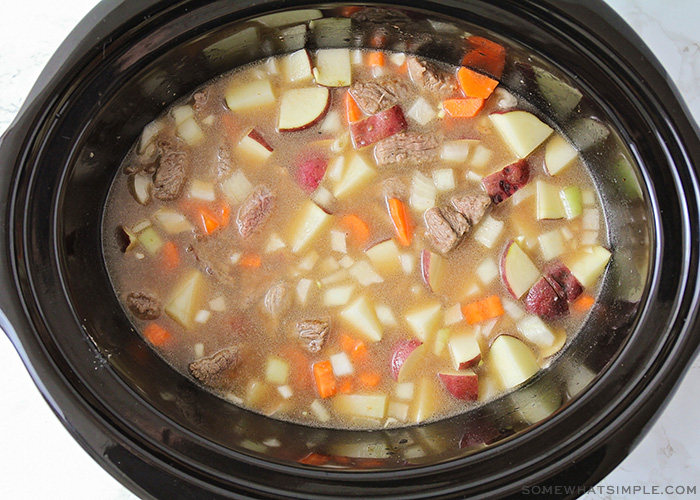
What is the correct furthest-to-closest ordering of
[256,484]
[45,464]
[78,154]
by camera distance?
1. [45,464]
2. [78,154]
3. [256,484]

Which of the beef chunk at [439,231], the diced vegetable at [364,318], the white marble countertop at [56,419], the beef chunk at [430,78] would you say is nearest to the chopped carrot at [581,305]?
the white marble countertop at [56,419]

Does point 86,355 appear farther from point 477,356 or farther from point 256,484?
point 477,356

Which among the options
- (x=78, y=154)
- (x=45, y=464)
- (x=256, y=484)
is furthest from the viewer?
(x=45, y=464)

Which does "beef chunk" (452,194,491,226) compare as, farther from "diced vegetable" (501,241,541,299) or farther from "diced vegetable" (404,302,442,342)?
"diced vegetable" (404,302,442,342)

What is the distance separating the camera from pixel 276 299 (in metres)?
2.95

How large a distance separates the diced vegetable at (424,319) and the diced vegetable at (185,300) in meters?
0.97

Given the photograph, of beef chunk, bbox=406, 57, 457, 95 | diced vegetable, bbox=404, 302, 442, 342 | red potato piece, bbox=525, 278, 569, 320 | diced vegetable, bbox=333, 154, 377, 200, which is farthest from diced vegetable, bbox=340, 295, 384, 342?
beef chunk, bbox=406, 57, 457, 95

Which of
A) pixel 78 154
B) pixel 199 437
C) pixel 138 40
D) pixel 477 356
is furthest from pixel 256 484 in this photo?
pixel 138 40

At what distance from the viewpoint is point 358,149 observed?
3047 millimetres

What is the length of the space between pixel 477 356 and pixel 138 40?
199 cm

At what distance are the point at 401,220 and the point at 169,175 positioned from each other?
109cm

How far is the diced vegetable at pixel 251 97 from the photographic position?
303 centimetres

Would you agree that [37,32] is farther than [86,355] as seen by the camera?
Yes

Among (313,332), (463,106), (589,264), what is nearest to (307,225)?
(313,332)
